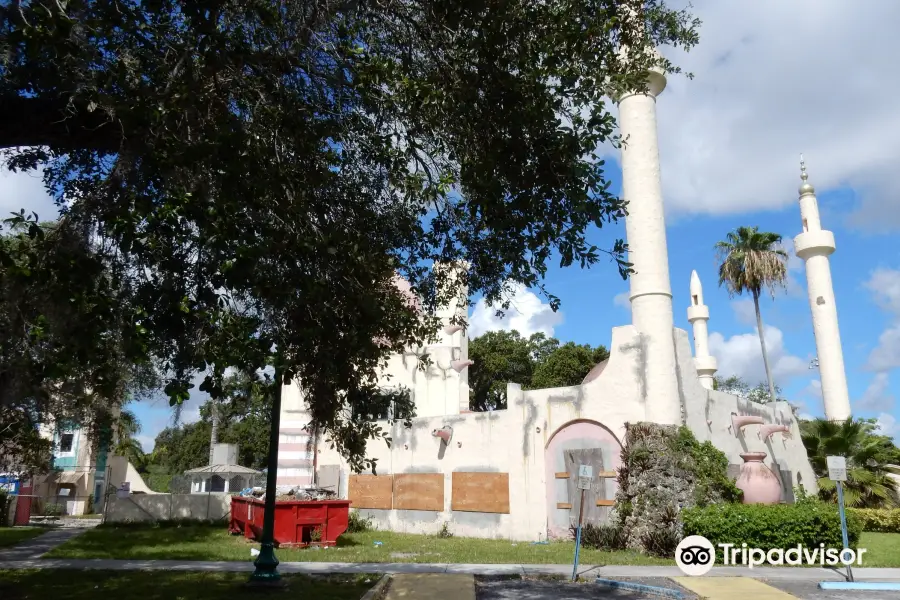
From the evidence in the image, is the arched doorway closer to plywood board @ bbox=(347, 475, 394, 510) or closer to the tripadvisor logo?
the tripadvisor logo

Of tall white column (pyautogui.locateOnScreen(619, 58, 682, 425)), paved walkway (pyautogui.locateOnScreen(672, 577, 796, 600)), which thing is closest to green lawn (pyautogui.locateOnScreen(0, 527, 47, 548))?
paved walkway (pyautogui.locateOnScreen(672, 577, 796, 600))

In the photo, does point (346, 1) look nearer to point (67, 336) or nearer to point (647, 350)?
point (67, 336)

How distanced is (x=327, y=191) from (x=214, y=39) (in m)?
3.00

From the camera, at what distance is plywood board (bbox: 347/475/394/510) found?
78.0ft

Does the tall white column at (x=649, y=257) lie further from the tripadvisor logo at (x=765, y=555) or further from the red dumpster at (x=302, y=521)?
the red dumpster at (x=302, y=521)

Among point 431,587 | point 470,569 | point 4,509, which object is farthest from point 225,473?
point 431,587

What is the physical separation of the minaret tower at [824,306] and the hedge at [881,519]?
8249mm

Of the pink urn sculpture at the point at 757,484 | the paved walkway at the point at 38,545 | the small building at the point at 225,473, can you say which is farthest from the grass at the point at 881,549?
the small building at the point at 225,473

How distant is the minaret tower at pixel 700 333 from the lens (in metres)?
32.0

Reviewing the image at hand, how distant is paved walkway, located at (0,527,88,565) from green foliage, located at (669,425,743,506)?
610 inches

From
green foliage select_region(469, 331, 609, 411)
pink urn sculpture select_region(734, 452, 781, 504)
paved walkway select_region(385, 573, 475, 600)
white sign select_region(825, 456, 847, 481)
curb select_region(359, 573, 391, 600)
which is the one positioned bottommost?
paved walkway select_region(385, 573, 475, 600)

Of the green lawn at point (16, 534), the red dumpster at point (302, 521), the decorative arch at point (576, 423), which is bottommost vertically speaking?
the green lawn at point (16, 534)

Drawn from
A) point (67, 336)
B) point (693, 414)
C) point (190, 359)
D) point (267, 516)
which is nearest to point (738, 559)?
point (693, 414)

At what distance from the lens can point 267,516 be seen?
1145cm
